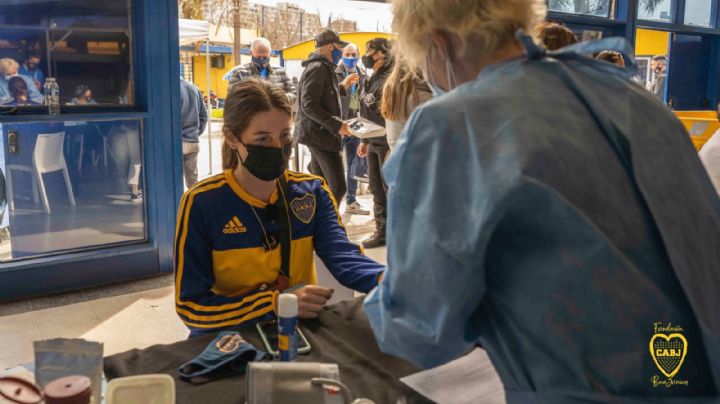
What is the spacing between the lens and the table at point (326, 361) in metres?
1.14

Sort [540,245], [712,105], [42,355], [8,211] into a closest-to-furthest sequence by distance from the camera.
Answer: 1. [540,245]
2. [42,355]
3. [8,211]
4. [712,105]

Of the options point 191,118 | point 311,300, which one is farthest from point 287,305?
point 191,118

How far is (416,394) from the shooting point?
1145mm

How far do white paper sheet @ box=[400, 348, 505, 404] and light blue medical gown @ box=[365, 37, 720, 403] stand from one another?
0.34 meters

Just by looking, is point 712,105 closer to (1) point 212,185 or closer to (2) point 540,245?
(1) point 212,185

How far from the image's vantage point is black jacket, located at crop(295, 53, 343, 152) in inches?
177

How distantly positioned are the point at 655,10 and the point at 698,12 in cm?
85

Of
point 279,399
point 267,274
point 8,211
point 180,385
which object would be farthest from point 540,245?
point 8,211

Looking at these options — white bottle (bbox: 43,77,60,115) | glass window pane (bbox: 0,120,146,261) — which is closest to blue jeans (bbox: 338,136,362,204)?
glass window pane (bbox: 0,120,146,261)

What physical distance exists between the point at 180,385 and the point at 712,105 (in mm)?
7442

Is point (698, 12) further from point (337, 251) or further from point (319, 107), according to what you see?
point (337, 251)

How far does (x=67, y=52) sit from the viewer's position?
3.52 meters

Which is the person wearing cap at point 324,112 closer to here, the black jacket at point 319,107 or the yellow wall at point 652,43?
the black jacket at point 319,107

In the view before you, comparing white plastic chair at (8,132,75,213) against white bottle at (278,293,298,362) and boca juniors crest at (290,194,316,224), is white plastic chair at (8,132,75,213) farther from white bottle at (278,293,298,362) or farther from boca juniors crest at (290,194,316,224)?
white bottle at (278,293,298,362)
